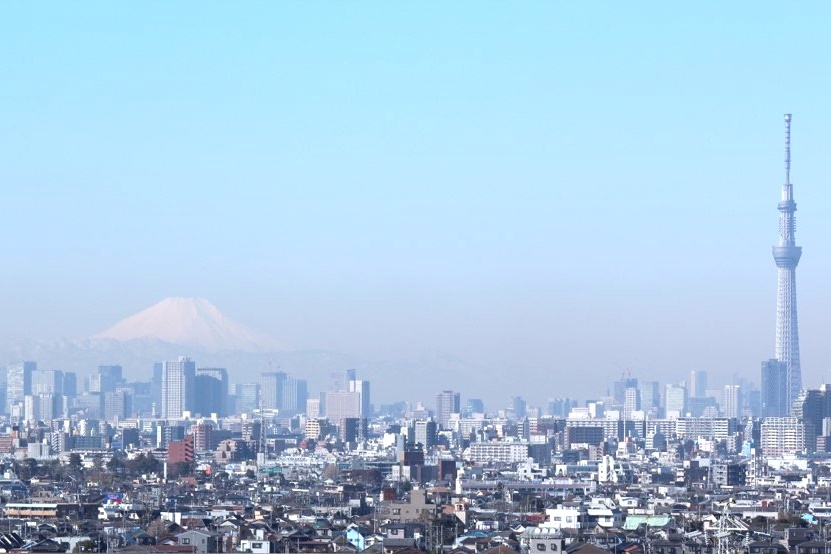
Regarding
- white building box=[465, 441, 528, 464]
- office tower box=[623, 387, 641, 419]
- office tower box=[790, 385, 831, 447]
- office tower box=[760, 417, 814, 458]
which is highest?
office tower box=[623, 387, 641, 419]

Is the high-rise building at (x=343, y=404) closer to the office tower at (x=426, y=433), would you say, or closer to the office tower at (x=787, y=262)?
the office tower at (x=787, y=262)

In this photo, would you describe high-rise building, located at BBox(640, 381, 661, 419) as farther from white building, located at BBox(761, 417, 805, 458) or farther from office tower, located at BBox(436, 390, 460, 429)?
white building, located at BBox(761, 417, 805, 458)

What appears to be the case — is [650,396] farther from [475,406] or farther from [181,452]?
[181,452]

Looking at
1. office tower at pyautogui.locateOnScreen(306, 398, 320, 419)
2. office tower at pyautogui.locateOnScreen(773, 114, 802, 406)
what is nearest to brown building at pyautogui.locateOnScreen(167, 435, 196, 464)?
office tower at pyautogui.locateOnScreen(773, 114, 802, 406)

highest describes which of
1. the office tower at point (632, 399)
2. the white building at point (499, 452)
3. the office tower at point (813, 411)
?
the office tower at point (632, 399)

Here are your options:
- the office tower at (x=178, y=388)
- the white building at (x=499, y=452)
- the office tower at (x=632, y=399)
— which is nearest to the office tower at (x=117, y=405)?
the office tower at (x=178, y=388)

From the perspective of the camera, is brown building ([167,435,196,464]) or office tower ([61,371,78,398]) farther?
office tower ([61,371,78,398])
